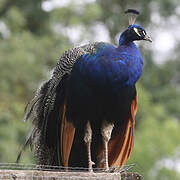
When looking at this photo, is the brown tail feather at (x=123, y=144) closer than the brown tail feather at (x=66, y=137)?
No

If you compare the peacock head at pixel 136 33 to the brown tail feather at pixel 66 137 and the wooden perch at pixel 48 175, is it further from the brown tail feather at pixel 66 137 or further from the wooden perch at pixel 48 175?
the wooden perch at pixel 48 175

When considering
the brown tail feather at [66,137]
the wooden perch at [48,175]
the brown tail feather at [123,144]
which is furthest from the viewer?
the brown tail feather at [123,144]

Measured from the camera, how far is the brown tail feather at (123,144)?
4.54m

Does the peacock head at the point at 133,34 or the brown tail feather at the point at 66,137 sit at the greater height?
the peacock head at the point at 133,34

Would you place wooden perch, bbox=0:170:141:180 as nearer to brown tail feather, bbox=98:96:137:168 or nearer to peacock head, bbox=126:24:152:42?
brown tail feather, bbox=98:96:137:168

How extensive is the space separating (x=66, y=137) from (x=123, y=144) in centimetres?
60

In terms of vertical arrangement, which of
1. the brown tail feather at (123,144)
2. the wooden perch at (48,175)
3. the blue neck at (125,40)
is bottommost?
the wooden perch at (48,175)

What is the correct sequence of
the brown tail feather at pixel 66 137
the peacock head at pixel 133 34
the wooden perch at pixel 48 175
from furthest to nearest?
the peacock head at pixel 133 34 → the brown tail feather at pixel 66 137 → the wooden perch at pixel 48 175

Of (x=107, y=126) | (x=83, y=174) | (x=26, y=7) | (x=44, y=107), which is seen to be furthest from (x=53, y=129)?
(x=26, y=7)

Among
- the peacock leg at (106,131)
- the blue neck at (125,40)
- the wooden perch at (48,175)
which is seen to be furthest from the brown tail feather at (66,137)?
the wooden perch at (48,175)

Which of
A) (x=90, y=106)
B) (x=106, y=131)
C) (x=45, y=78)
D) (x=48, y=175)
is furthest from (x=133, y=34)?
(x=45, y=78)

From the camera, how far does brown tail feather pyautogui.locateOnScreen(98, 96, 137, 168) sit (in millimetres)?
4539

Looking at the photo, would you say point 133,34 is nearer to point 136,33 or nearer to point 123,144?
point 136,33

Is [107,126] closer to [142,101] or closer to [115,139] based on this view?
[115,139]
